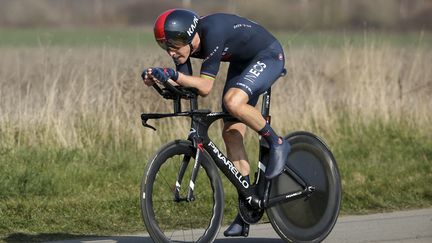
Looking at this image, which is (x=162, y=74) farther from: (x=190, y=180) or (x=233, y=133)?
(x=233, y=133)

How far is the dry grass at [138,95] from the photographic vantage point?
37.3ft

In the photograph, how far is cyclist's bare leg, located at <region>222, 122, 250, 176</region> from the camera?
7605 mm

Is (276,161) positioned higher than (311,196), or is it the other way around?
(276,161)

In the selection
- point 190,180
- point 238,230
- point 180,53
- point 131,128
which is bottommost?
point 131,128

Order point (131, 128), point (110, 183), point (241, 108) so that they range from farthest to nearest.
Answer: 1. point (131, 128)
2. point (110, 183)
3. point (241, 108)

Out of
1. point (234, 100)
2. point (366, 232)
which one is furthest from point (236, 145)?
point (366, 232)

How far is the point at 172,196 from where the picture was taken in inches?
275

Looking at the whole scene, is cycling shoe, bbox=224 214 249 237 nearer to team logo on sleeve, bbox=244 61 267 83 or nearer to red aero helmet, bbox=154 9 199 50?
team logo on sleeve, bbox=244 61 267 83

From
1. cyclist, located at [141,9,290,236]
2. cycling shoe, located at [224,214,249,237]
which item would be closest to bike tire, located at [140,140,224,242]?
cycling shoe, located at [224,214,249,237]

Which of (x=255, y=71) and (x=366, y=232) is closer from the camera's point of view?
(x=255, y=71)

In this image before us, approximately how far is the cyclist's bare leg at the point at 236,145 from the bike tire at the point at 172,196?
283 millimetres

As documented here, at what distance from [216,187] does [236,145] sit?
0.56 m

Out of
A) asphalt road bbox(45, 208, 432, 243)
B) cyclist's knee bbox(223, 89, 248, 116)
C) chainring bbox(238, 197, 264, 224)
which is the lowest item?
asphalt road bbox(45, 208, 432, 243)

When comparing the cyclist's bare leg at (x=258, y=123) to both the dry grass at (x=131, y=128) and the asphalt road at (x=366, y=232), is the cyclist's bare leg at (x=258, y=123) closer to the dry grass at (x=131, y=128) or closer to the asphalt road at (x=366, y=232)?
the asphalt road at (x=366, y=232)
